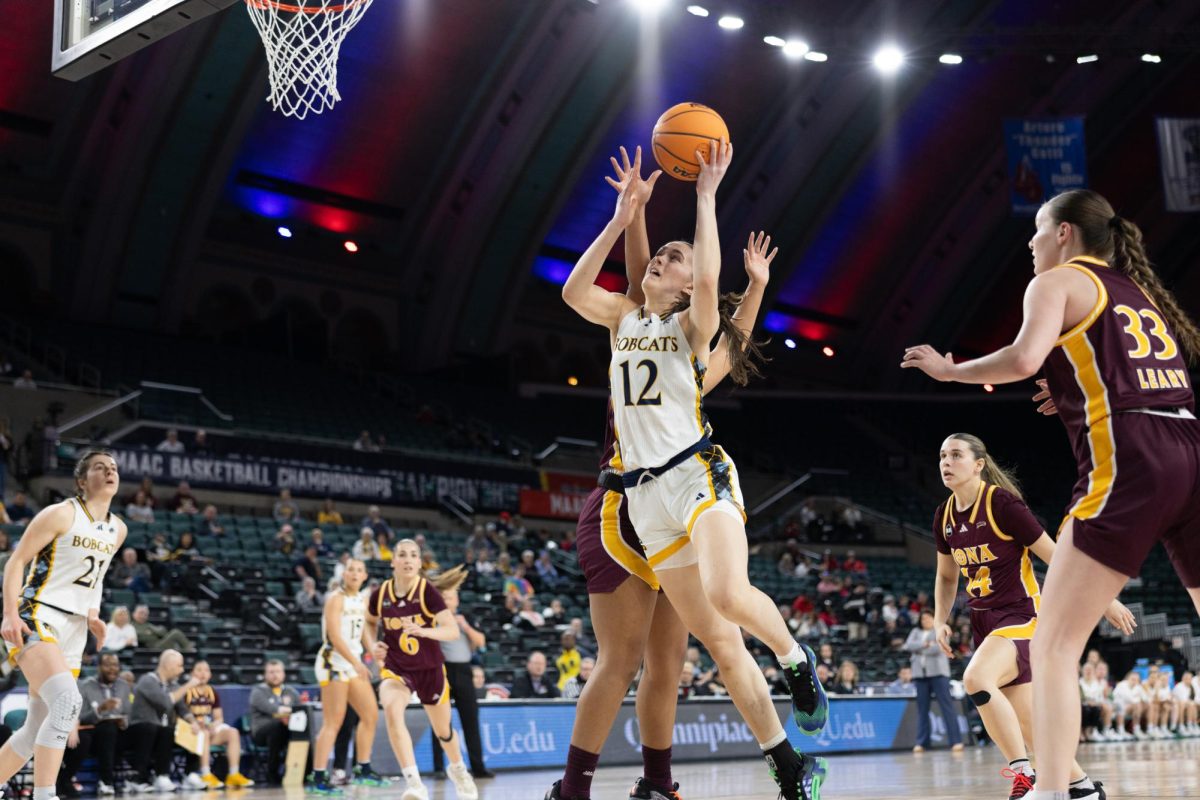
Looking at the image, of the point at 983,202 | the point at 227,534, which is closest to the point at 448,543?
the point at 227,534

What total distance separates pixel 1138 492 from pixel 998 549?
3.23 metres

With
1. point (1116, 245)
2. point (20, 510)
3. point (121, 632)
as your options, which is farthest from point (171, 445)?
point (1116, 245)

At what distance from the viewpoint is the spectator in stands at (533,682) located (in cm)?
1518

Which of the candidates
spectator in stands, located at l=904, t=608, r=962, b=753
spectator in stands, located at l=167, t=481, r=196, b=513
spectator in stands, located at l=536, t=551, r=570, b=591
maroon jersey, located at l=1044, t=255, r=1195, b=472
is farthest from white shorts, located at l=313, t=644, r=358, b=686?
spectator in stands, located at l=167, t=481, r=196, b=513

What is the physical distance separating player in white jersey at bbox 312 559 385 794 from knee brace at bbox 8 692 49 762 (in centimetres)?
379

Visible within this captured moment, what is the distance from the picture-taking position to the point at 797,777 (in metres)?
5.01

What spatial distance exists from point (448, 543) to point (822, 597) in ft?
25.2

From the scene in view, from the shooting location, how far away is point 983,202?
36.2 metres

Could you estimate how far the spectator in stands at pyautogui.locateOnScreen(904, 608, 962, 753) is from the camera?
16531 mm

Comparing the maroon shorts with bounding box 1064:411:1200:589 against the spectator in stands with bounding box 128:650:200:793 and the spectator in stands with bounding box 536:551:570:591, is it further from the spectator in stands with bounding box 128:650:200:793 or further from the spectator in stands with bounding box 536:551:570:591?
the spectator in stands with bounding box 536:551:570:591

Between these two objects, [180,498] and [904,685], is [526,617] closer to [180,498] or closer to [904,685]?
[904,685]

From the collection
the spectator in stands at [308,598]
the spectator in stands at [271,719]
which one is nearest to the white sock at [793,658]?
the spectator in stands at [271,719]

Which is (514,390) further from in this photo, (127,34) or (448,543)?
(127,34)

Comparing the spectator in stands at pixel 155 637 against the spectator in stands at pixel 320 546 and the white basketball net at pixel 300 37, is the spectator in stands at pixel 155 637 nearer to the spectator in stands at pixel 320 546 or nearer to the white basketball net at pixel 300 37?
the spectator in stands at pixel 320 546
